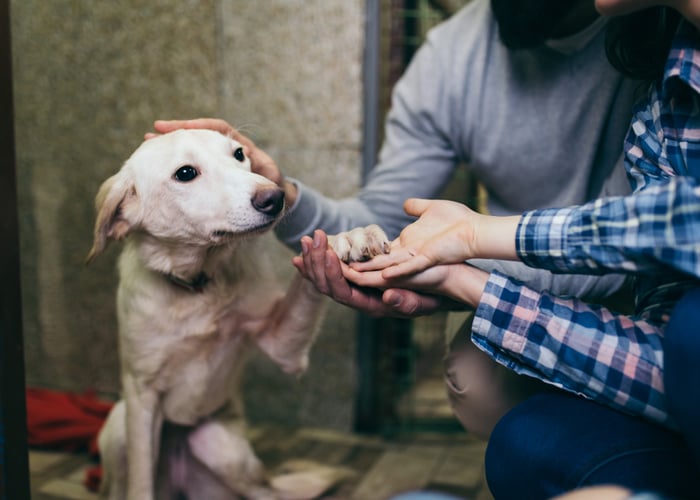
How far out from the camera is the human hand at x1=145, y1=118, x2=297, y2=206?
109cm

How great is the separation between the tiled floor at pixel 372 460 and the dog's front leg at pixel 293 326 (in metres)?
0.35

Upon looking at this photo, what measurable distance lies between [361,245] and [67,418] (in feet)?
2.67

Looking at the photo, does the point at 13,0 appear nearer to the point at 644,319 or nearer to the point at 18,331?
the point at 18,331

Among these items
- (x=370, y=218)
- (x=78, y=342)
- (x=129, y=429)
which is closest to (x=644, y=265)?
(x=370, y=218)

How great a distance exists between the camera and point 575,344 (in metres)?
0.84

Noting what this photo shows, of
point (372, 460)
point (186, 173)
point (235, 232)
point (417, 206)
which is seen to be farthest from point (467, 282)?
point (372, 460)

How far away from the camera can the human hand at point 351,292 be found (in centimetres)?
95

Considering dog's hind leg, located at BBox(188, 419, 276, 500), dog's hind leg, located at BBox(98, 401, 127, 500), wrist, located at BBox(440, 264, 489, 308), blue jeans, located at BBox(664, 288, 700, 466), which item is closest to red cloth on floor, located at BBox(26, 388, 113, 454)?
dog's hind leg, located at BBox(98, 401, 127, 500)

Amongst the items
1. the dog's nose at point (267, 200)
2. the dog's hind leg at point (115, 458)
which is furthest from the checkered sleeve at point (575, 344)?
the dog's hind leg at point (115, 458)

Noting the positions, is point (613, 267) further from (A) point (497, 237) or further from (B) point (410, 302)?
(B) point (410, 302)

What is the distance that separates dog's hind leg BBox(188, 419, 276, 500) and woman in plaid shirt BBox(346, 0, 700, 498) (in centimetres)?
54

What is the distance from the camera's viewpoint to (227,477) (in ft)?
4.25

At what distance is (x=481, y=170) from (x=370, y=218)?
0.26 m

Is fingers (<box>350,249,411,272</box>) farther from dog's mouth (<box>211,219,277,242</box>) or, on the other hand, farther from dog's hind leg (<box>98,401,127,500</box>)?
dog's hind leg (<box>98,401,127,500</box>)
